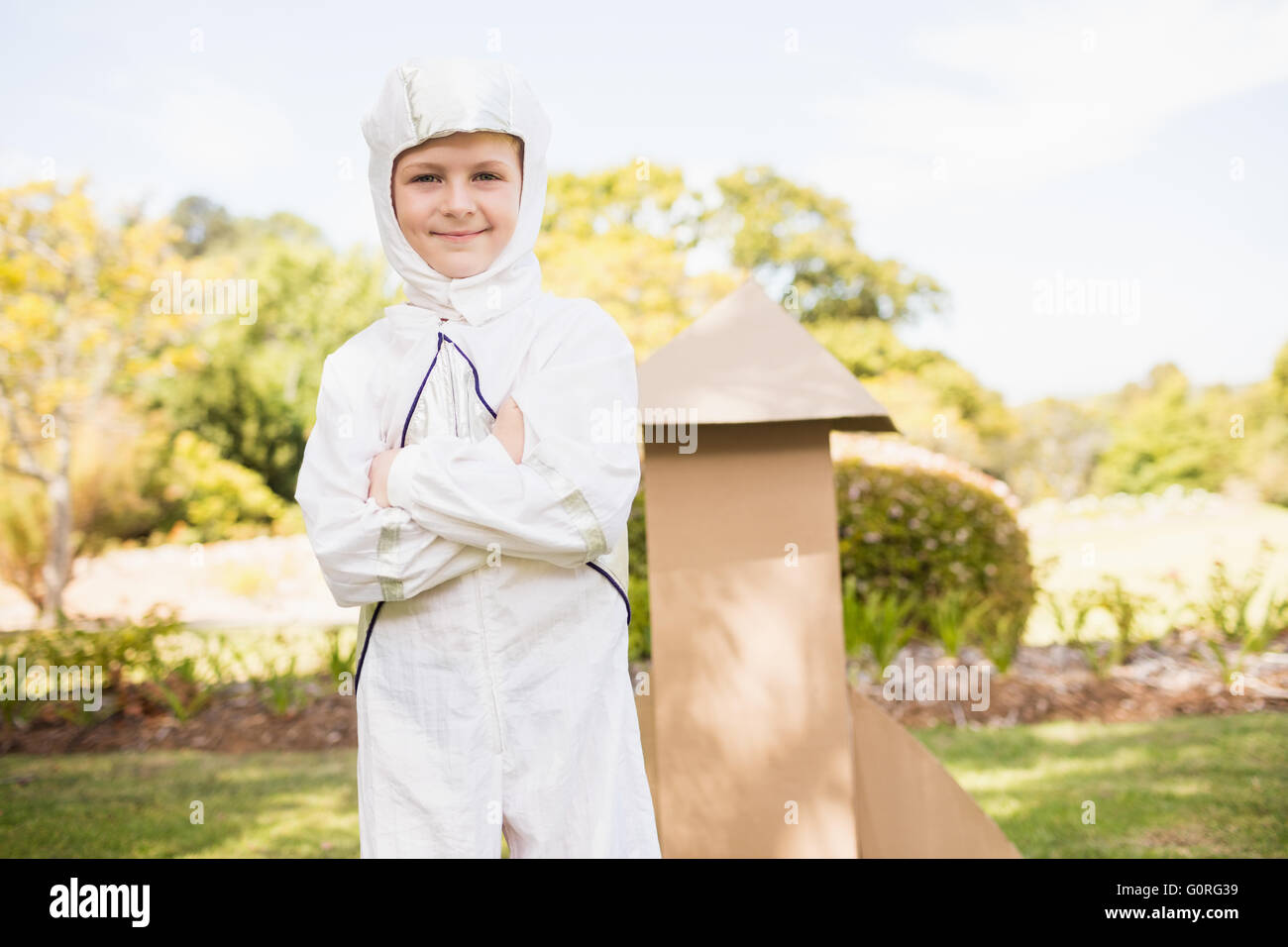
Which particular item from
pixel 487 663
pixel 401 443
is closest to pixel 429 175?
pixel 401 443

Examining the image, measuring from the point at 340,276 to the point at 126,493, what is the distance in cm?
596

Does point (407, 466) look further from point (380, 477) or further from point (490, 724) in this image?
point (490, 724)

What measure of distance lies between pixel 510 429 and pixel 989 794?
308 cm

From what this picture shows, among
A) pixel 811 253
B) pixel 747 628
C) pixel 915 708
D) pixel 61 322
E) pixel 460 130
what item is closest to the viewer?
pixel 460 130

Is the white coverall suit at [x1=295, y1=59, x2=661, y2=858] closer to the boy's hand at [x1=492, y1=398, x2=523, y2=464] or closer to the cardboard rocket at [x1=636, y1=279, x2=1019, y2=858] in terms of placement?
the boy's hand at [x1=492, y1=398, x2=523, y2=464]

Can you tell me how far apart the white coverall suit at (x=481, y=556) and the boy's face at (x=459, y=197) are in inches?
1.1

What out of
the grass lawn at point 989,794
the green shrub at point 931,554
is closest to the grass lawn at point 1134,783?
the grass lawn at point 989,794

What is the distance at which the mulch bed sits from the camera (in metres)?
5.06

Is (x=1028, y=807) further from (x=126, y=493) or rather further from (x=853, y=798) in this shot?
(x=126, y=493)

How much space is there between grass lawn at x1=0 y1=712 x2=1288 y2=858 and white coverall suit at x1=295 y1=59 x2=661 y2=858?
7.26 ft

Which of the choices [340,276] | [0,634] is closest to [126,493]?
[0,634]

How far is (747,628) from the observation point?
220 cm
